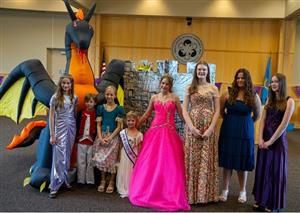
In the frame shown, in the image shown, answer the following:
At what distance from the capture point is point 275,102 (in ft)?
9.78

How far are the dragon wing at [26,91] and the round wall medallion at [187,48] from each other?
6.15 metres

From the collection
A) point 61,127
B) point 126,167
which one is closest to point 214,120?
point 126,167

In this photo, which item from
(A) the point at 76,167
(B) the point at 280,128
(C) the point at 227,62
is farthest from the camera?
(C) the point at 227,62

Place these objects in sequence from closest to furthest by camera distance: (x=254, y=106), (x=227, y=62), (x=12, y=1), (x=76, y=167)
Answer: (x=254, y=106)
(x=76, y=167)
(x=12, y=1)
(x=227, y=62)

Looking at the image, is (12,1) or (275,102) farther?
(12,1)

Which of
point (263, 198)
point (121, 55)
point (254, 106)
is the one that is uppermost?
point (121, 55)

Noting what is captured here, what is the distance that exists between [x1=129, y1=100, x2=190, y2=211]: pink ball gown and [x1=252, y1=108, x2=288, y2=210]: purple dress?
0.71m

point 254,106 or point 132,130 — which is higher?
point 254,106

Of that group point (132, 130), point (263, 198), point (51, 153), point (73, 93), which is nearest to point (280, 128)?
point (263, 198)

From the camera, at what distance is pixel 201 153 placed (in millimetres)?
3152

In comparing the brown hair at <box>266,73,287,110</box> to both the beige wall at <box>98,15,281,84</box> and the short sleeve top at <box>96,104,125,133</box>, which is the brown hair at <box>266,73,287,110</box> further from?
the beige wall at <box>98,15,281,84</box>

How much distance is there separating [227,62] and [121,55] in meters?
3.05

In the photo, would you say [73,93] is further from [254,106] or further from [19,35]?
[19,35]

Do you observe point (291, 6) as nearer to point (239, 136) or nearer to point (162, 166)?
point (239, 136)
